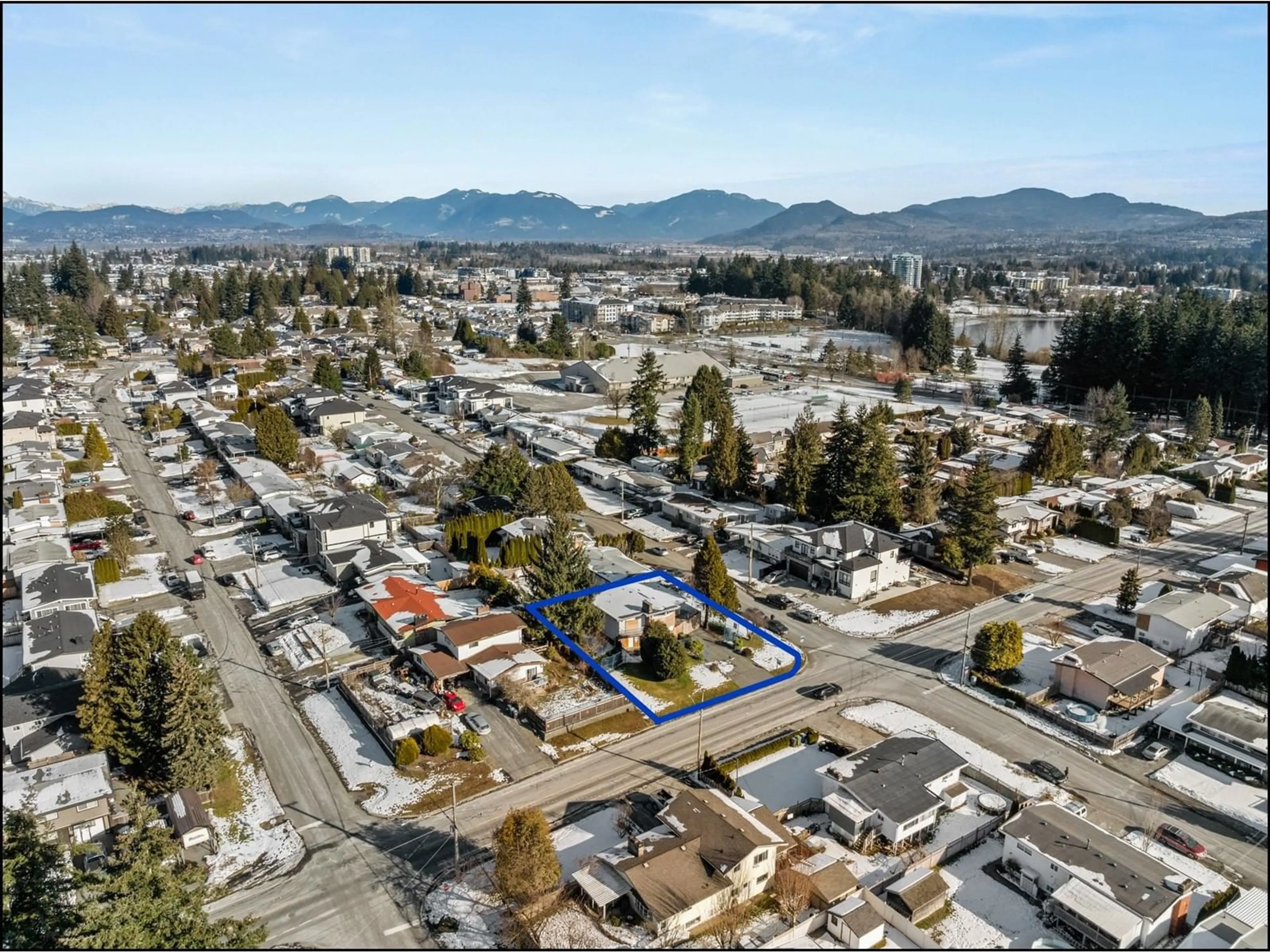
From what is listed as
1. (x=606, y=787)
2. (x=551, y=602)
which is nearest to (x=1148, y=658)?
(x=606, y=787)

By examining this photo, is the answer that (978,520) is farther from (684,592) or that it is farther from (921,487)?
(684,592)

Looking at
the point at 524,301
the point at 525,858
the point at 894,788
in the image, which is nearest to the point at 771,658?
the point at 894,788

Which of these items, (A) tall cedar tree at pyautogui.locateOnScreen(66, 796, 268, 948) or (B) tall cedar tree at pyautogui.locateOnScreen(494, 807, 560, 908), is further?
(B) tall cedar tree at pyautogui.locateOnScreen(494, 807, 560, 908)

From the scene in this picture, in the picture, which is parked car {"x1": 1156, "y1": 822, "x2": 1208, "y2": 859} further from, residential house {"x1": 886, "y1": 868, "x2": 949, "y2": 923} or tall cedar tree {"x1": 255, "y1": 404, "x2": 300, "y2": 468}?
tall cedar tree {"x1": 255, "y1": 404, "x2": 300, "y2": 468}

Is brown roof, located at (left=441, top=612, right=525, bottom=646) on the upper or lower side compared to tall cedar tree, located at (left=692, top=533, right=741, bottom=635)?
lower

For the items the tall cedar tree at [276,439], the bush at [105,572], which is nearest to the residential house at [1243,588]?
the bush at [105,572]

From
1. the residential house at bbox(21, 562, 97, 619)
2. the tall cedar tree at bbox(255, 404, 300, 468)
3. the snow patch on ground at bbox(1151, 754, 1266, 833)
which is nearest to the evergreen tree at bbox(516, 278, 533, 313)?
the tall cedar tree at bbox(255, 404, 300, 468)

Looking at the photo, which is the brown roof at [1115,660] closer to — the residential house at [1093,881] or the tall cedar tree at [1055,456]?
the residential house at [1093,881]
